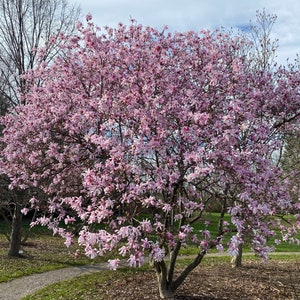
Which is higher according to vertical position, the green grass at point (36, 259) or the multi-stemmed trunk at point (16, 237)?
the multi-stemmed trunk at point (16, 237)

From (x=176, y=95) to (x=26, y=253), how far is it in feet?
29.1

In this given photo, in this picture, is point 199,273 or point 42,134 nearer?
point 42,134

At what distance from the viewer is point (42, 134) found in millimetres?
6516

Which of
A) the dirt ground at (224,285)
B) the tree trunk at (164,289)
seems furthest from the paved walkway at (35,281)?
the tree trunk at (164,289)

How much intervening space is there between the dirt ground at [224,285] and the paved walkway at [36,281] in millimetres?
1467

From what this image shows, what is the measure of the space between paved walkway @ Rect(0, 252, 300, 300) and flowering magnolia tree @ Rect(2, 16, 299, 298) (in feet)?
7.65

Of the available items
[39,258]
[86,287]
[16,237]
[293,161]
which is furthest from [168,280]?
[16,237]

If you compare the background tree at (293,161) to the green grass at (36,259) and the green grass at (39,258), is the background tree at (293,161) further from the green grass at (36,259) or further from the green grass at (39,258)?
the green grass at (36,259)

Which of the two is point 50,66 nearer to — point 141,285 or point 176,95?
point 176,95

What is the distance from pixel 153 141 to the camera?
17.9 ft

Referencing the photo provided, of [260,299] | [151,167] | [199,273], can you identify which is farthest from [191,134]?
[199,273]

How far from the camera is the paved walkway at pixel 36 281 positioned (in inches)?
316

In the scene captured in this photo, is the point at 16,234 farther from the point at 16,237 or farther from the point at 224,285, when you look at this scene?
the point at 224,285

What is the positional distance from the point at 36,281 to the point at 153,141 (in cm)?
551
